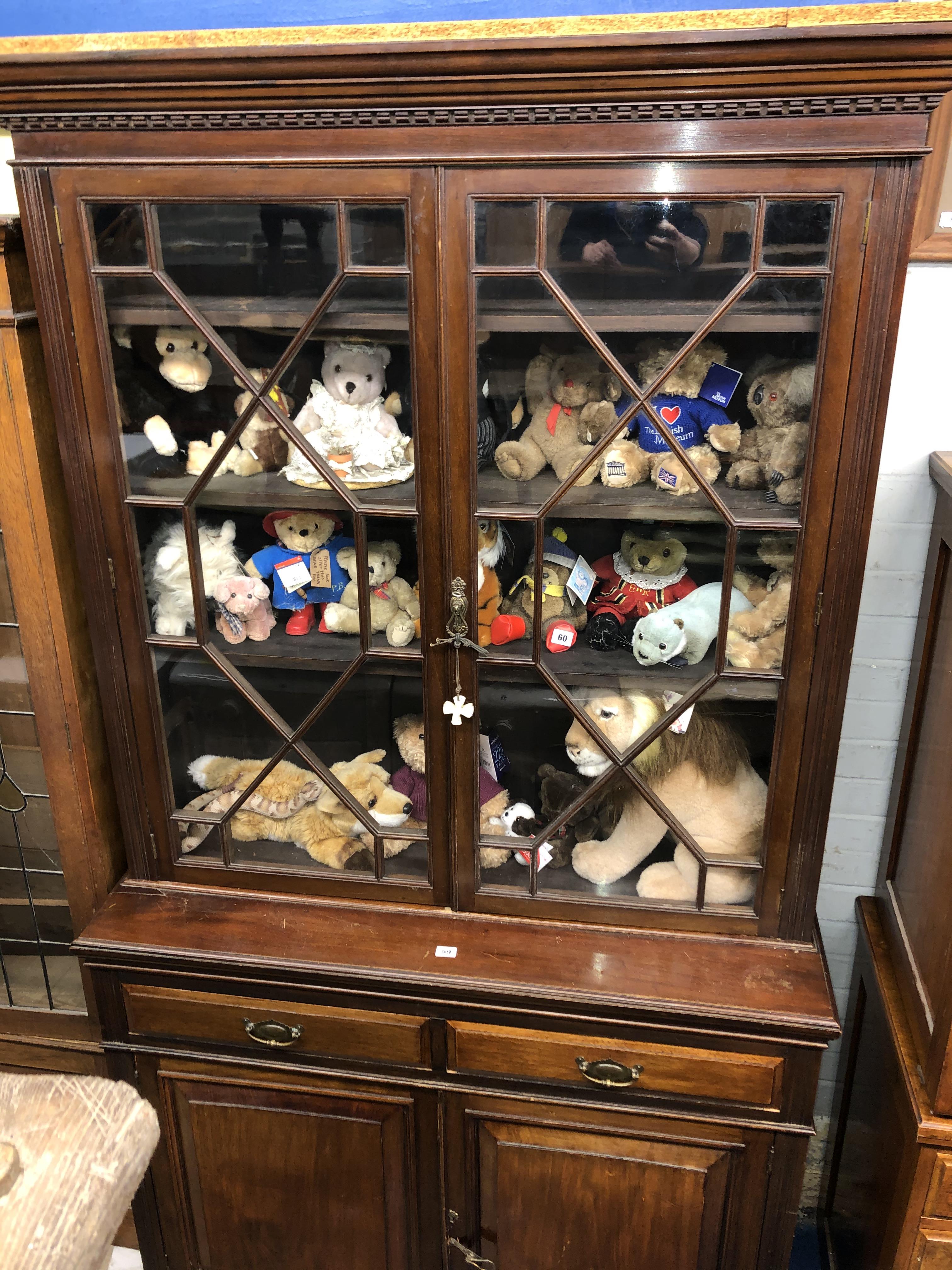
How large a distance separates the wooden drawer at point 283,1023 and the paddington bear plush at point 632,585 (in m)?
0.67

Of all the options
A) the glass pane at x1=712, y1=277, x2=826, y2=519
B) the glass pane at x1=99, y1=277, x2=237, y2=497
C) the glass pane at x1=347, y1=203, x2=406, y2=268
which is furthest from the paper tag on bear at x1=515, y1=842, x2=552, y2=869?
the glass pane at x1=347, y1=203, x2=406, y2=268

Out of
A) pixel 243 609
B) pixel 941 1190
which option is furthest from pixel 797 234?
pixel 941 1190

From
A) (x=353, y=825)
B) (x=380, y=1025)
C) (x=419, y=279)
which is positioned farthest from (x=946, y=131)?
(x=380, y=1025)

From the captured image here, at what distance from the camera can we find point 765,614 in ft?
4.36

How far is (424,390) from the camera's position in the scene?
4.16 feet

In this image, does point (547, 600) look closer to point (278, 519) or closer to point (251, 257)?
point (278, 519)

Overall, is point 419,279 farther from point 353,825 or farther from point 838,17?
point 353,825

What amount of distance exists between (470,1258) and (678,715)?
982 millimetres

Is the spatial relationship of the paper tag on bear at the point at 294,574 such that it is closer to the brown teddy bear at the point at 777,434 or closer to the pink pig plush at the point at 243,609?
the pink pig plush at the point at 243,609

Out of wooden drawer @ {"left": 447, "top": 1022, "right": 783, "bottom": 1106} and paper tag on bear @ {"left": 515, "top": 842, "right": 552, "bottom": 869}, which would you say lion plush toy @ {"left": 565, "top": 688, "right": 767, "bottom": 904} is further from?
wooden drawer @ {"left": 447, "top": 1022, "right": 783, "bottom": 1106}

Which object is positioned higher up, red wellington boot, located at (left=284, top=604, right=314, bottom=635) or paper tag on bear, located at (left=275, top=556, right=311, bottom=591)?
paper tag on bear, located at (left=275, top=556, right=311, bottom=591)

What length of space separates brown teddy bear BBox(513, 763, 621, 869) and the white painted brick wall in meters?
0.49

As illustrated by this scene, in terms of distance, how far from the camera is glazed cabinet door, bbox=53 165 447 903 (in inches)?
48.9

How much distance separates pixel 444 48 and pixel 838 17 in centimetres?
50
